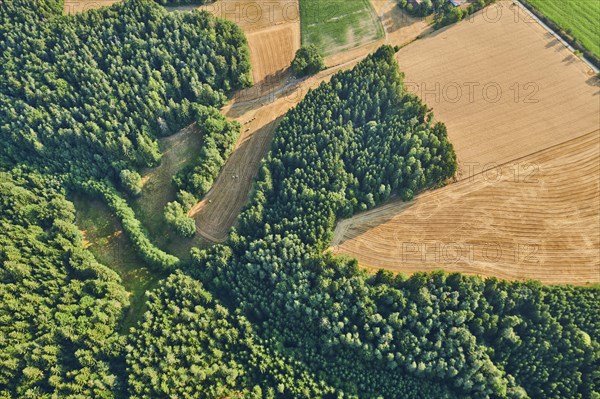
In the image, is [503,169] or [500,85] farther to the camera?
[500,85]

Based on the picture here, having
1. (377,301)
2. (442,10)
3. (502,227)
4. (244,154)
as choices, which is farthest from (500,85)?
(244,154)

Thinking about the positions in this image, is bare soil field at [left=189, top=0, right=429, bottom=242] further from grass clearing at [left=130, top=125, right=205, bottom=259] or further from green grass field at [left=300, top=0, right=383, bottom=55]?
grass clearing at [left=130, top=125, right=205, bottom=259]

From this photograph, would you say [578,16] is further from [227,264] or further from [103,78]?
[103,78]

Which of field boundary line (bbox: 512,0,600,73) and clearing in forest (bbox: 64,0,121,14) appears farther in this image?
clearing in forest (bbox: 64,0,121,14)

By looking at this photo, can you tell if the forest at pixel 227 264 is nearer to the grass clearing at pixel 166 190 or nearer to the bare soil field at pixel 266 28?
the grass clearing at pixel 166 190

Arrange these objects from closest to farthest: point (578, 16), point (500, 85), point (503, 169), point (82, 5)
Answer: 1. point (503, 169)
2. point (500, 85)
3. point (578, 16)
4. point (82, 5)

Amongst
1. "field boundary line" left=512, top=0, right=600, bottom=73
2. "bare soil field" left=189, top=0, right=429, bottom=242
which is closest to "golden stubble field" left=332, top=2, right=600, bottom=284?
"field boundary line" left=512, top=0, right=600, bottom=73

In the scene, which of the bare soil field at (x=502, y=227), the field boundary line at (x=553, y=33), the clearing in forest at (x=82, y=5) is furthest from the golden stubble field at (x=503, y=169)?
the clearing in forest at (x=82, y=5)
